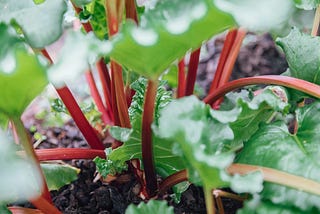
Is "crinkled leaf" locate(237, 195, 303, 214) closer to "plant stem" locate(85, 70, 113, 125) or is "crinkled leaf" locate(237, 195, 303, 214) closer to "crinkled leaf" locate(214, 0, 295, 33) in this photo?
"crinkled leaf" locate(214, 0, 295, 33)

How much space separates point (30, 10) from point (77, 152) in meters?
0.27

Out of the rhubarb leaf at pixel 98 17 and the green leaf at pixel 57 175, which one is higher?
the rhubarb leaf at pixel 98 17

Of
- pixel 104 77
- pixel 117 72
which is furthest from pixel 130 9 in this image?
pixel 104 77

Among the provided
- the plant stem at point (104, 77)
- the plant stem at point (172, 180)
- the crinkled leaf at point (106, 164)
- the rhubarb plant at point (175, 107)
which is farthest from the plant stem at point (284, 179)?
the plant stem at point (104, 77)

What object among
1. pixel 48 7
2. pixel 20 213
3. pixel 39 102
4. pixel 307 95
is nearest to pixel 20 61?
pixel 48 7

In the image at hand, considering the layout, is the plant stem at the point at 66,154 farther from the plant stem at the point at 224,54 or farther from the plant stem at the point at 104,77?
the plant stem at the point at 224,54

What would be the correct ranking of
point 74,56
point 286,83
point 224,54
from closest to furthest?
point 74,56
point 286,83
point 224,54

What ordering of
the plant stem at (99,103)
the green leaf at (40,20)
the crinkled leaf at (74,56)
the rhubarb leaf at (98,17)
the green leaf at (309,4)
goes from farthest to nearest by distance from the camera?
the plant stem at (99,103), the rhubarb leaf at (98,17), the green leaf at (309,4), the green leaf at (40,20), the crinkled leaf at (74,56)

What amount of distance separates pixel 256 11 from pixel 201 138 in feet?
0.47

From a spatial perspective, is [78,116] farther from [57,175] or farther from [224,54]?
[224,54]

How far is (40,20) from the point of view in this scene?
0.74m

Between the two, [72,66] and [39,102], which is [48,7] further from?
[39,102]

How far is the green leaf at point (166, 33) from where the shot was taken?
0.61 meters

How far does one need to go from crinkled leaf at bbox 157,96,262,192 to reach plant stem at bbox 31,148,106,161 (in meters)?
0.30
